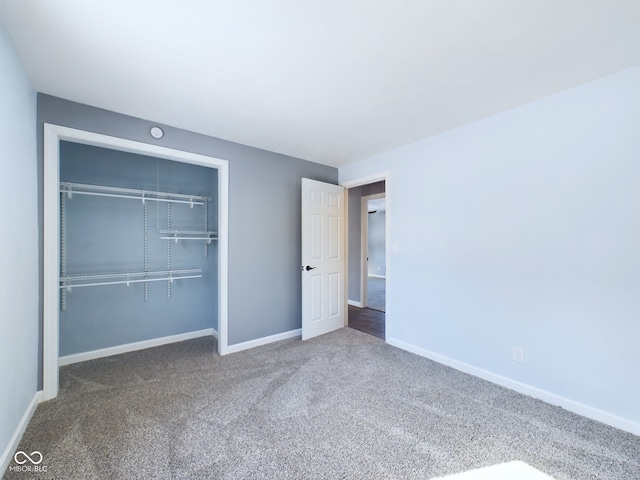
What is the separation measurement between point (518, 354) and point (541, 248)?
3.01 ft

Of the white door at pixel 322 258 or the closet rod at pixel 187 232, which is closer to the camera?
the closet rod at pixel 187 232

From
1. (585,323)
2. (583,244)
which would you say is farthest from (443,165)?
(585,323)

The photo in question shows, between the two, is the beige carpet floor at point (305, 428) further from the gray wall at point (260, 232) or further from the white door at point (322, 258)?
the white door at point (322, 258)

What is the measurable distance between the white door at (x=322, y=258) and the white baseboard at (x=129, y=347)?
1.41m

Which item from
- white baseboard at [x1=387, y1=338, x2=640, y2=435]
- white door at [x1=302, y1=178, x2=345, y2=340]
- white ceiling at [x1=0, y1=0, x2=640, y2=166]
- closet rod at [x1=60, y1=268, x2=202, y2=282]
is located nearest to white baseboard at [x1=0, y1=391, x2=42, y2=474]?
closet rod at [x1=60, y1=268, x2=202, y2=282]

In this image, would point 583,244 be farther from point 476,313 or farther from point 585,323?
point 476,313

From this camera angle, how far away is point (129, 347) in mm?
3098

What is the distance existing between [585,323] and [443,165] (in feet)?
5.77

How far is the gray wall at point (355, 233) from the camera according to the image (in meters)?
5.29

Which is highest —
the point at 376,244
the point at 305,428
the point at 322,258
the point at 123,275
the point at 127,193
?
the point at 127,193

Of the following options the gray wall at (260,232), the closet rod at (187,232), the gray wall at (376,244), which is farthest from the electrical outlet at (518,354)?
the gray wall at (376,244)

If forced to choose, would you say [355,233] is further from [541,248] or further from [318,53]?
[318,53]

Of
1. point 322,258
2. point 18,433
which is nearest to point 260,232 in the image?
point 322,258

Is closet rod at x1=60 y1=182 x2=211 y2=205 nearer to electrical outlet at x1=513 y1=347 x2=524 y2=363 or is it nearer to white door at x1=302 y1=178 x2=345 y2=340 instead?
white door at x1=302 y1=178 x2=345 y2=340
